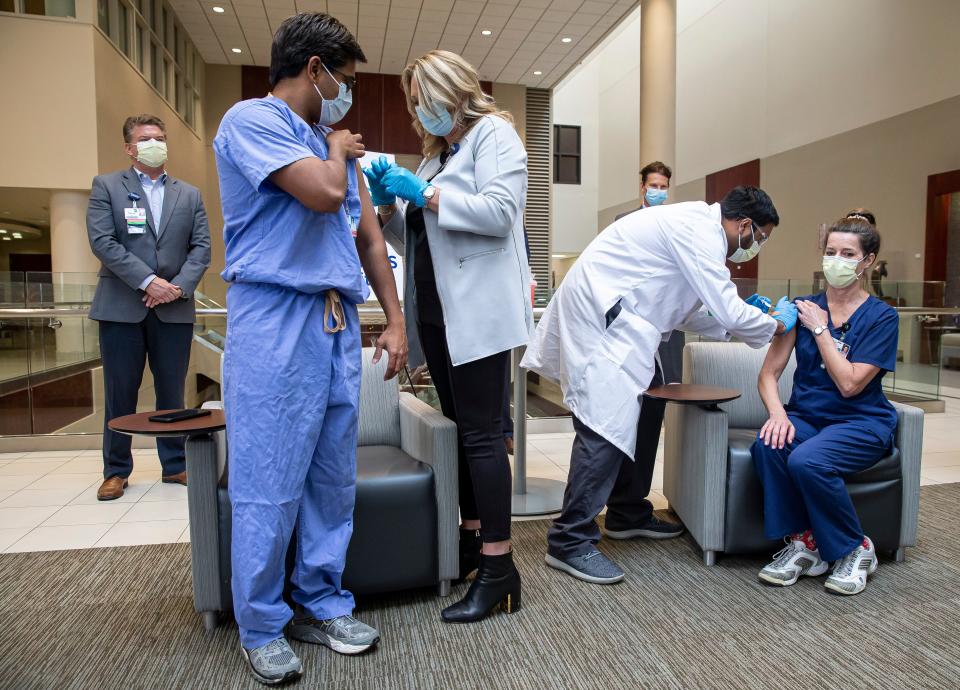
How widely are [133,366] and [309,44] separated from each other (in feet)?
7.40

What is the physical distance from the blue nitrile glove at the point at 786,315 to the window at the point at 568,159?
16.6 m

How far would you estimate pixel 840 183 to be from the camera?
32.3 feet

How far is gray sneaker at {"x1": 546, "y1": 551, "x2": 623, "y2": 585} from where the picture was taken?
7.46 ft

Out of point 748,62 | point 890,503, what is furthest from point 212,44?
point 890,503

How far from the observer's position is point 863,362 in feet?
7.55

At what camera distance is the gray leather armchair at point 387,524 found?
1.92m

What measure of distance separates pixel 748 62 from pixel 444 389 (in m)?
11.5

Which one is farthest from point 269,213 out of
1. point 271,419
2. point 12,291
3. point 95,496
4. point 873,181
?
point 873,181

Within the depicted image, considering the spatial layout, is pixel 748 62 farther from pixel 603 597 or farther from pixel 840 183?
pixel 603 597

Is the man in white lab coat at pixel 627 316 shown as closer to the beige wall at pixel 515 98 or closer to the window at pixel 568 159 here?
the beige wall at pixel 515 98

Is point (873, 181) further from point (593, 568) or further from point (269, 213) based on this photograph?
point (269, 213)

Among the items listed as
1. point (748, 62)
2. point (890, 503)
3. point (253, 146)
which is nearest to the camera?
point (253, 146)

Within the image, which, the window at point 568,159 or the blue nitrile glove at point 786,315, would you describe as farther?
the window at point 568,159

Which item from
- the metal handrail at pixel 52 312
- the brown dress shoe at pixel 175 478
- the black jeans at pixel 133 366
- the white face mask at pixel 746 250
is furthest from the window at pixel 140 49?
the white face mask at pixel 746 250
